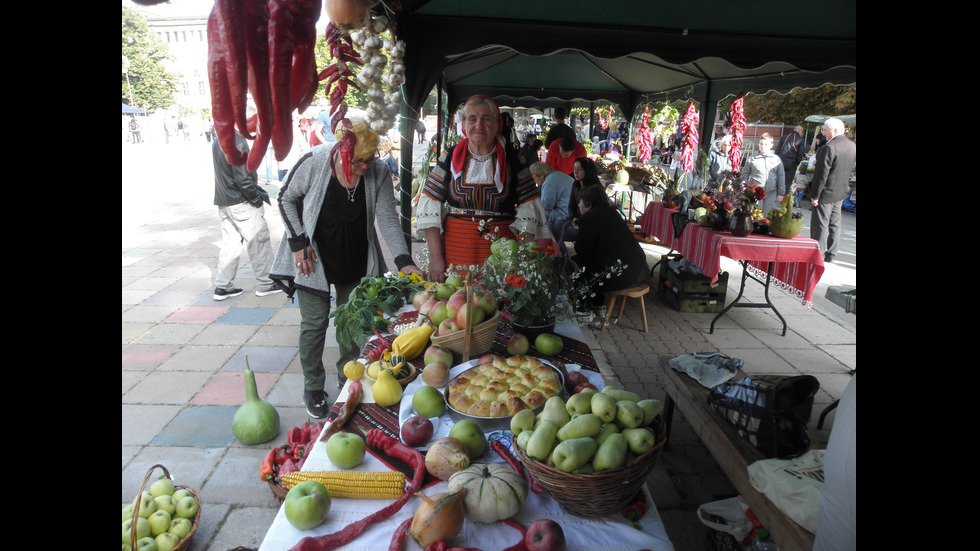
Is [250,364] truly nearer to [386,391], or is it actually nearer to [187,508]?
[187,508]

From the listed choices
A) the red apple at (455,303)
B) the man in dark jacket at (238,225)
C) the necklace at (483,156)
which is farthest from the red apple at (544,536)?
the man in dark jacket at (238,225)

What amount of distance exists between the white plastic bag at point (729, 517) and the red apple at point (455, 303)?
138 cm

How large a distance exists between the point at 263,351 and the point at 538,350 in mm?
3141

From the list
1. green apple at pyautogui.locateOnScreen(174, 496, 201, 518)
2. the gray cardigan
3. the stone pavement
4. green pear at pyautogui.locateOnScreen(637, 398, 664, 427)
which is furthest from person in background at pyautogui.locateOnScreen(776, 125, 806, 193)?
green apple at pyautogui.locateOnScreen(174, 496, 201, 518)

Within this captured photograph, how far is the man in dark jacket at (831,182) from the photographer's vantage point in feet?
23.5

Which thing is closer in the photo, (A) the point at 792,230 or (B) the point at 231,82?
(B) the point at 231,82

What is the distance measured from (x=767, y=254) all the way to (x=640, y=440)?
405 centimetres

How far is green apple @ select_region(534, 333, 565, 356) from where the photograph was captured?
2340mm

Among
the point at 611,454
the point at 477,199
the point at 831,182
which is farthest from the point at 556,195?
the point at 611,454

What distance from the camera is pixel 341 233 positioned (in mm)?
3182

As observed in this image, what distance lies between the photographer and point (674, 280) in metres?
5.96
